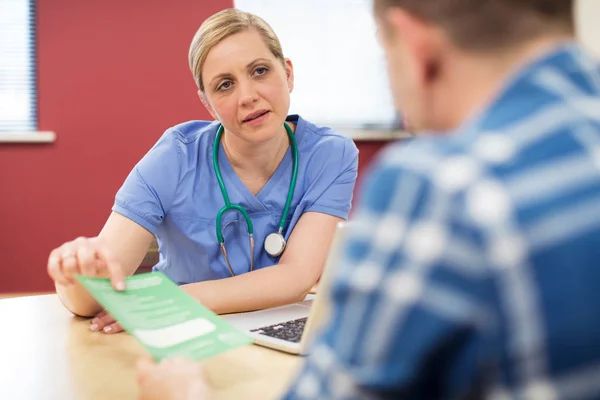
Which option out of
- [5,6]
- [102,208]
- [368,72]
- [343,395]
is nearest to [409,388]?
[343,395]

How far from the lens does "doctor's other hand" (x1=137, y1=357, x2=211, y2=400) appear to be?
2.33ft

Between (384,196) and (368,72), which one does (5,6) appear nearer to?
(368,72)

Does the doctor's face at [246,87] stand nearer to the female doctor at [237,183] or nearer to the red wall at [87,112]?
the female doctor at [237,183]

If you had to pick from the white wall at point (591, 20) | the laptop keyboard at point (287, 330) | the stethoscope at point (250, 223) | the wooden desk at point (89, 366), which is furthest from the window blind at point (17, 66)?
the white wall at point (591, 20)

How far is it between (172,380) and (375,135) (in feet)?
11.0

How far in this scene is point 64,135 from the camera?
3291 mm

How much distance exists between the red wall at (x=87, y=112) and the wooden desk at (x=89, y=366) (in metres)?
2.26

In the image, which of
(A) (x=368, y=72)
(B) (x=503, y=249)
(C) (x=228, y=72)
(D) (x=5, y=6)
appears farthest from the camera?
(A) (x=368, y=72)

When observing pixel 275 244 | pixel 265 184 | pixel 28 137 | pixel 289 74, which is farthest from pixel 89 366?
pixel 28 137

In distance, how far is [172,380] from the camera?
0.72 metres

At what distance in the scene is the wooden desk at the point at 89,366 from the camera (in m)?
0.81

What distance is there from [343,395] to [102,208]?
3.20 meters

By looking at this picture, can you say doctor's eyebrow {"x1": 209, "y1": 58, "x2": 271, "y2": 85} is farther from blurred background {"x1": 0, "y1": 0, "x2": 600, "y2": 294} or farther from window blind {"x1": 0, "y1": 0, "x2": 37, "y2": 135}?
window blind {"x1": 0, "y1": 0, "x2": 37, "y2": 135}

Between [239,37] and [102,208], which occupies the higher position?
[239,37]
